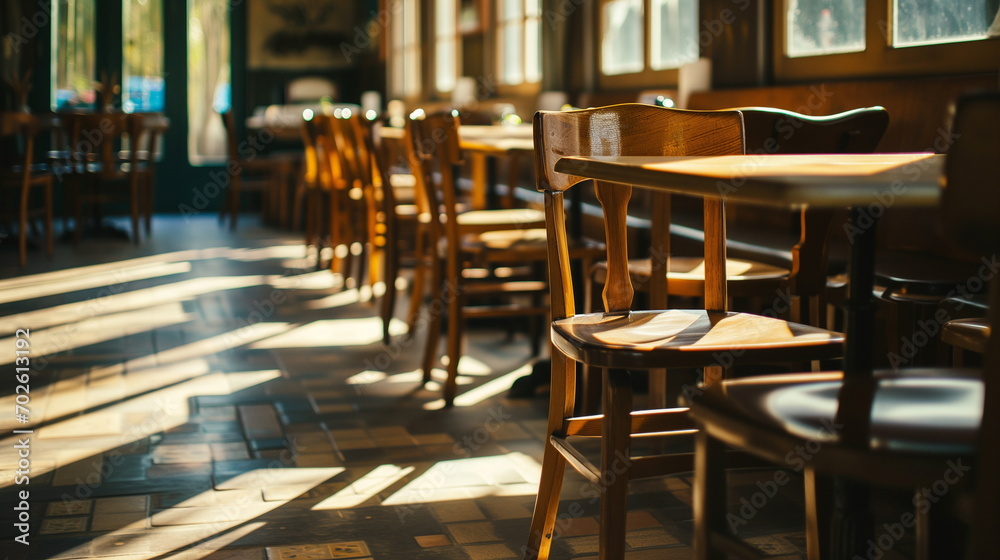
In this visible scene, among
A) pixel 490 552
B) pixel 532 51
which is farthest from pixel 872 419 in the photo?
pixel 532 51

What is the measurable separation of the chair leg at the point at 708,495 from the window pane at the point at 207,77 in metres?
9.70

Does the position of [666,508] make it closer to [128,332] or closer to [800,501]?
[800,501]

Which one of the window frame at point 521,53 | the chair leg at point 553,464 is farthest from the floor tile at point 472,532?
the window frame at point 521,53

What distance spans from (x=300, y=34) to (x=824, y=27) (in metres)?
7.76

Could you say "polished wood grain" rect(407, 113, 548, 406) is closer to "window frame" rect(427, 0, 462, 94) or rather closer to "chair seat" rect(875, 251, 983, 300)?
"chair seat" rect(875, 251, 983, 300)

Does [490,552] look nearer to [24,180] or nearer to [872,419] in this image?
[872,419]

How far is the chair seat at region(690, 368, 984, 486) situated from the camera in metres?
1.04

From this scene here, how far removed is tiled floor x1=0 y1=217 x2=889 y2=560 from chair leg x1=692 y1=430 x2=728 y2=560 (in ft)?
2.44

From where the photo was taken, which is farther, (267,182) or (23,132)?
A: (267,182)

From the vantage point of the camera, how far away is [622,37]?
5418 millimetres

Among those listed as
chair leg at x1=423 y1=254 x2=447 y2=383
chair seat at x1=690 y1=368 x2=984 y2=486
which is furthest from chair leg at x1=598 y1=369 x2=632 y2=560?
chair leg at x1=423 y1=254 x2=447 y2=383

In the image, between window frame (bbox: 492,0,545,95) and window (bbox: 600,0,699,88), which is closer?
window (bbox: 600,0,699,88)

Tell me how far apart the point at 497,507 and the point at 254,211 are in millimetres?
8565

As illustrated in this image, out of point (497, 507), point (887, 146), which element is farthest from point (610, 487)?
point (887, 146)
